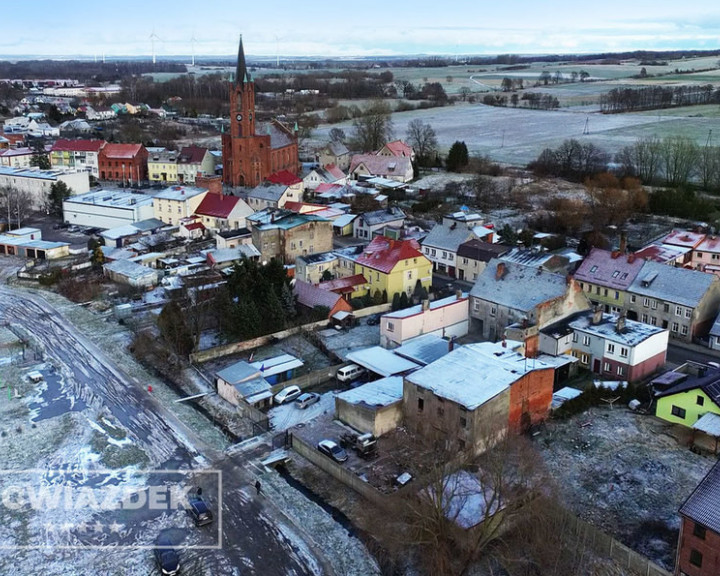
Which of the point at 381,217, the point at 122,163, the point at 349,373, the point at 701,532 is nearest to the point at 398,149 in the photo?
the point at 381,217

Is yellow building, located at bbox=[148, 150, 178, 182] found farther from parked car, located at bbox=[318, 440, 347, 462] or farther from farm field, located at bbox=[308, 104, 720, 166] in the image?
parked car, located at bbox=[318, 440, 347, 462]

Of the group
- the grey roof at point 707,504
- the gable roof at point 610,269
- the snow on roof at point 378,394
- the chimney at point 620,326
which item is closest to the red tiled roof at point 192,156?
the gable roof at point 610,269

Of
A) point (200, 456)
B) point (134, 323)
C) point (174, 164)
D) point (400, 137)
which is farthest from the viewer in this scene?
point (400, 137)

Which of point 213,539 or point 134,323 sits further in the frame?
point 134,323

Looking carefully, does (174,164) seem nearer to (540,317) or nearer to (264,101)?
(540,317)

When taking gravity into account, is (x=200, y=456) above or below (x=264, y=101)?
below

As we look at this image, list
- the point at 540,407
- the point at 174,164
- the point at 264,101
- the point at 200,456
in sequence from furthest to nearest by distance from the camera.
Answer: the point at 264,101, the point at 174,164, the point at 540,407, the point at 200,456

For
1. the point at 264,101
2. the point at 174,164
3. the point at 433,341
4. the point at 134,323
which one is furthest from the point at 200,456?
the point at 264,101

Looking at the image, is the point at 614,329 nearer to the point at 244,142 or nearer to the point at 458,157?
the point at 244,142
